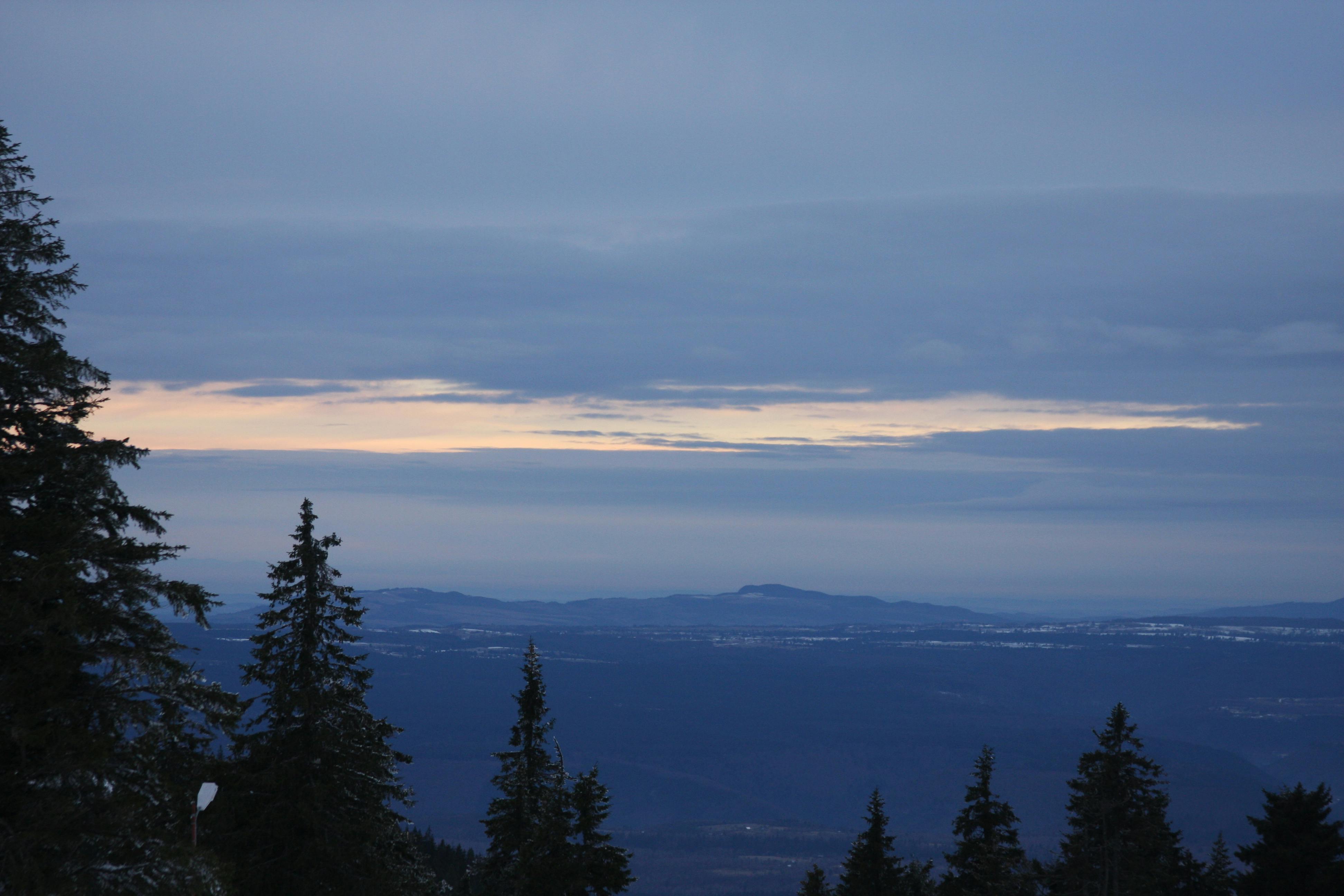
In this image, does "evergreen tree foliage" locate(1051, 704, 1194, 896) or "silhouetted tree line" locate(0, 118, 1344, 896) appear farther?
"evergreen tree foliage" locate(1051, 704, 1194, 896)

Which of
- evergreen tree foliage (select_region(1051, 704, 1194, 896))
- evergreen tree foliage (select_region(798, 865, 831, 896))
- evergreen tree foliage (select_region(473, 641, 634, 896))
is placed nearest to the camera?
evergreen tree foliage (select_region(473, 641, 634, 896))

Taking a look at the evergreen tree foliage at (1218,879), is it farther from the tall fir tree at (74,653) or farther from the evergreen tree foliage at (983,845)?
the tall fir tree at (74,653)

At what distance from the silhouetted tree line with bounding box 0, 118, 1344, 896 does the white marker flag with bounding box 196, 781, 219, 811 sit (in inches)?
13.0

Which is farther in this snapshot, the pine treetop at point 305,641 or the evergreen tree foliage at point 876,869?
the evergreen tree foliage at point 876,869

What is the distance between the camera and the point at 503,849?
36406mm

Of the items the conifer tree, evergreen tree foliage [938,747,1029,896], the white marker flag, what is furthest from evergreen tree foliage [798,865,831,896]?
the white marker flag

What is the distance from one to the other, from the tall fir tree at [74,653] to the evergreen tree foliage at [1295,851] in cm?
3478

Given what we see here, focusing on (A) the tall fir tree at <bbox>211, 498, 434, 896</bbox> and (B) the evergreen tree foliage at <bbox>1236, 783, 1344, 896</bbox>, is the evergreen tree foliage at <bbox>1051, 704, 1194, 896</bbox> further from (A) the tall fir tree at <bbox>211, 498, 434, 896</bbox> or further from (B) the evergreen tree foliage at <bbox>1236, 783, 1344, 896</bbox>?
(A) the tall fir tree at <bbox>211, 498, 434, 896</bbox>

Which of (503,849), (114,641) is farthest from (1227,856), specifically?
(114,641)

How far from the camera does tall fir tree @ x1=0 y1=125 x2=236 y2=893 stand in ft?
42.4

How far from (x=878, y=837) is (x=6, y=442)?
37.8 meters

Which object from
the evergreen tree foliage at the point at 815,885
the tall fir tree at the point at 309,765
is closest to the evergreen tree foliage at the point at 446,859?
the evergreen tree foliage at the point at 815,885

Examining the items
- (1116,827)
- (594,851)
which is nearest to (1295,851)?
(1116,827)

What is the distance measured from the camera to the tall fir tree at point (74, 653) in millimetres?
12914
